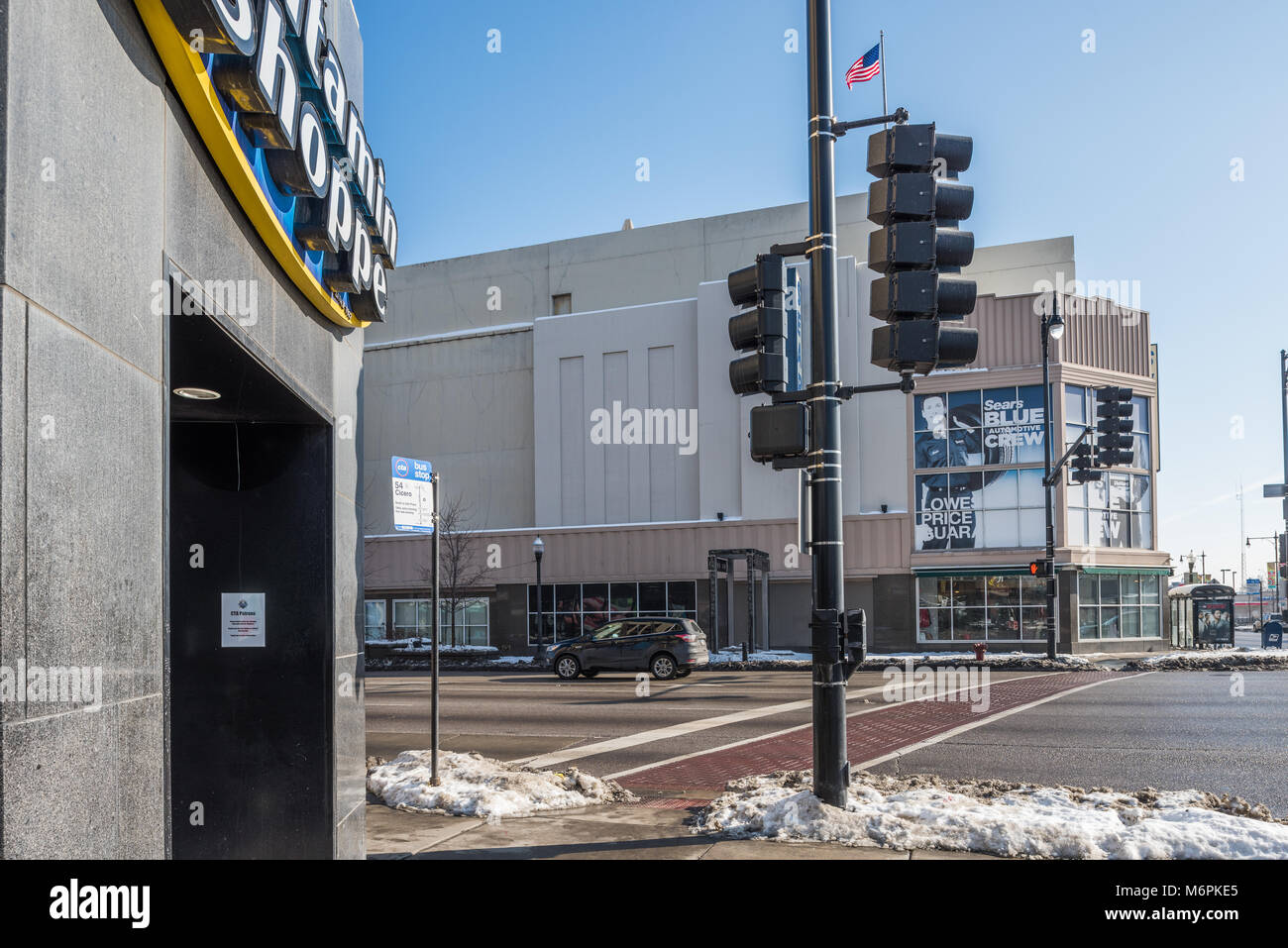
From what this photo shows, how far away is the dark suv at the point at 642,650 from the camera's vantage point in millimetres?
24828

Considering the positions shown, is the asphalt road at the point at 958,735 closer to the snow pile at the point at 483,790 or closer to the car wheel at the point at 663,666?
the car wheel at the point at 663,666

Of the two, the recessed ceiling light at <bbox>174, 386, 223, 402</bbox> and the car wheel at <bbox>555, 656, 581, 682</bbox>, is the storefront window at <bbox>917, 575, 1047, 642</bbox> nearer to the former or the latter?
the car wheel at <bbox>555, 656, 581, 682</bbox>

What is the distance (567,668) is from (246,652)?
19592 mm

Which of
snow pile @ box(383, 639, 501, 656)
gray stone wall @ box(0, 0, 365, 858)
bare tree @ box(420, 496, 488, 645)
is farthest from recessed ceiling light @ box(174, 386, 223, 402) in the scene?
bare tree @ box(420, 496, 488, 645)

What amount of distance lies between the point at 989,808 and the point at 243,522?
596 centimetres

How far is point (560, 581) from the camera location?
137 ft

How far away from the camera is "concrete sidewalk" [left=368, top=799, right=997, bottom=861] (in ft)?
24.0

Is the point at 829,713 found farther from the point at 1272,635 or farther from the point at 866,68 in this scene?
the point at 1272,635

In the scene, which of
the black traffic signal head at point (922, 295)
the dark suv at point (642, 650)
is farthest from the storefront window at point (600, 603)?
the black traffic signal head at point (922, 295)

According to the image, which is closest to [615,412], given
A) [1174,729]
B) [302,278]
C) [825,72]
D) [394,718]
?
[394,718]

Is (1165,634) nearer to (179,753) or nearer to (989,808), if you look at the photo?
(989,808)

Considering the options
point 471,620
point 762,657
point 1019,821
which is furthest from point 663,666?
point 471,620

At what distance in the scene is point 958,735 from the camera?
14.1 metres

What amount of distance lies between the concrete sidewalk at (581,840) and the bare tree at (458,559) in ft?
110
